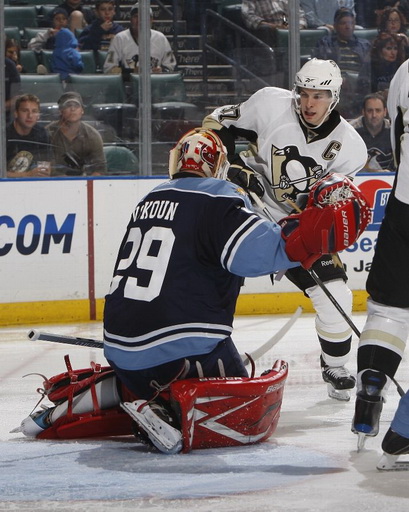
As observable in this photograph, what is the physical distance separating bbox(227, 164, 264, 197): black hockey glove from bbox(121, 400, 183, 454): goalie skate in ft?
4.87

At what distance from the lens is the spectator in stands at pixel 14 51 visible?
632 centimetres

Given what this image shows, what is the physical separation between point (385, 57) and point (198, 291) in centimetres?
416

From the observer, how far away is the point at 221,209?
10.0 ft

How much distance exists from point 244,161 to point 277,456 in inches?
68.6

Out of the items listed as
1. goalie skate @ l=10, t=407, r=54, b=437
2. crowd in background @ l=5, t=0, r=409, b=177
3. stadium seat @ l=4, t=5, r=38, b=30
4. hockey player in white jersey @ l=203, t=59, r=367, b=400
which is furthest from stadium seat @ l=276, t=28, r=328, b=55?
goalie skate @ l=10, t=407, r=54, b=437

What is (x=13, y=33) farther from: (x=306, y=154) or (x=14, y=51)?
(x=306, y=154)

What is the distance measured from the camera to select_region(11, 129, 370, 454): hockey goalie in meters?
2.96

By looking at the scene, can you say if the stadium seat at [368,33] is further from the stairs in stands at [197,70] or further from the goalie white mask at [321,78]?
the goalie white mask at [321,78]

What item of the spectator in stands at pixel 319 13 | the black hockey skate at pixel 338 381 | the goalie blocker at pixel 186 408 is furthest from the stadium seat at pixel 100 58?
the goalie blocker at pixel 186 408

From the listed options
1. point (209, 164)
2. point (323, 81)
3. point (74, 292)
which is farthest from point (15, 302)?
point (209, 164)

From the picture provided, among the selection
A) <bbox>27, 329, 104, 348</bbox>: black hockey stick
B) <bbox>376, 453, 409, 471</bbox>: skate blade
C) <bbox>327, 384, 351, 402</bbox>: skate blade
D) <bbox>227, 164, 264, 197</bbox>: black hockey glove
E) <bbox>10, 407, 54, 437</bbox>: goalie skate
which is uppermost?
<bbox>227, 164, 264, 197</bbox>: black hockey glove

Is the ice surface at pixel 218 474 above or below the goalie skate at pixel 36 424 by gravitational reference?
above

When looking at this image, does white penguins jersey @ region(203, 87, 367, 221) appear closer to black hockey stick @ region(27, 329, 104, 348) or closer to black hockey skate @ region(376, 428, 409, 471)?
black hockey stick @ region(27, 329, 104, 348)

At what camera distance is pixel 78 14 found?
6.55 m
